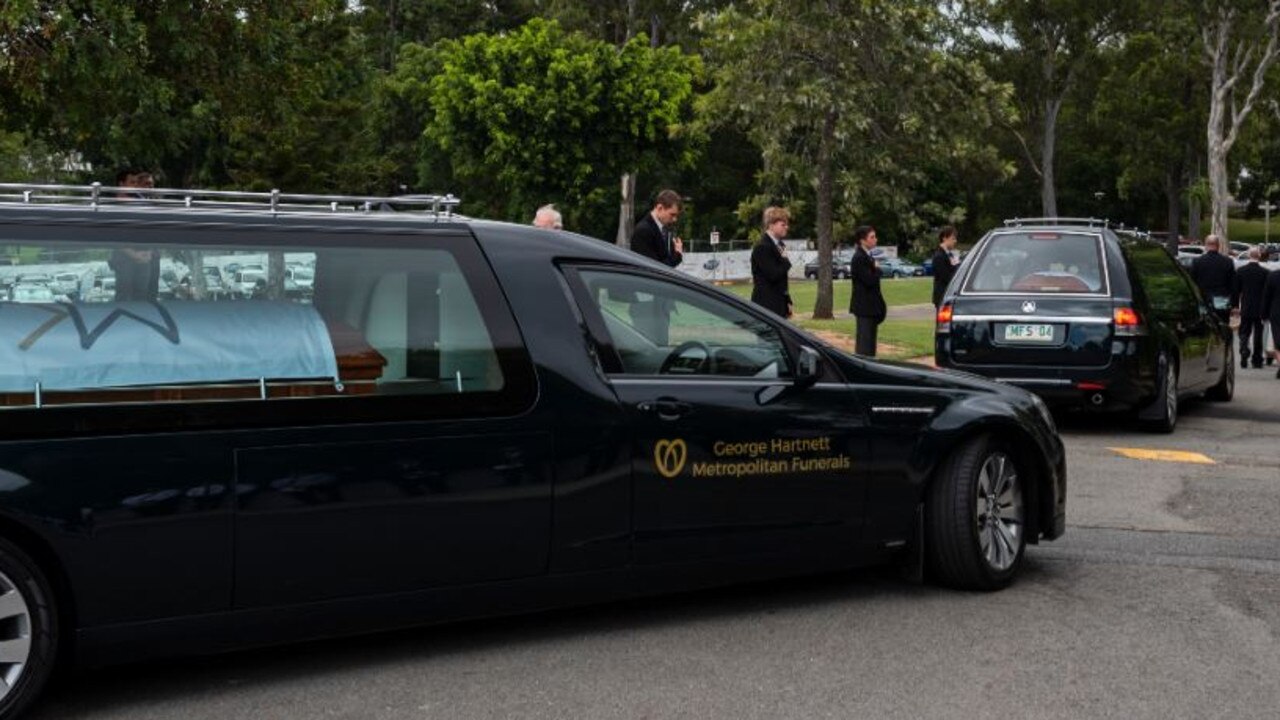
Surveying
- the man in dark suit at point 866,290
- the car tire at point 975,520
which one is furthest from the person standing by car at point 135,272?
the man in dark suit at point 866,290

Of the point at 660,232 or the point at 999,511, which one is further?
the point at 660,232

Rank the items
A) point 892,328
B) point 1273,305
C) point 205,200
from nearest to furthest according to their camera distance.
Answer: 1. point 205,200
2. point 1273,305
3. point 892,328

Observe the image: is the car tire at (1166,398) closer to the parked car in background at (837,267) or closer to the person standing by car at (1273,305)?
the person standing by car at (1273,305)

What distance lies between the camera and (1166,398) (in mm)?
11609

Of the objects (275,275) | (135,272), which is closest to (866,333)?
(275,275)

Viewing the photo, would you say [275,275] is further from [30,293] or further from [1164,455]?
[1164,455]

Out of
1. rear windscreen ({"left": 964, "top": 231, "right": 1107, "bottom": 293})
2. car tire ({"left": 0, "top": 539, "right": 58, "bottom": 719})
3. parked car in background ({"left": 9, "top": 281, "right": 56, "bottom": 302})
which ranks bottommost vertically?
car tire ({"left": 0, "top": 539, "right": 58, "bottom": 719})

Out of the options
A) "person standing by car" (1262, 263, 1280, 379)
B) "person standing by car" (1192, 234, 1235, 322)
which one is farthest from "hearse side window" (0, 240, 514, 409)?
"person standing by car" (1192, 234, 1235, 322)

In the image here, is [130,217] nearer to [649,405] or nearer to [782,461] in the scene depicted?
[649,405]

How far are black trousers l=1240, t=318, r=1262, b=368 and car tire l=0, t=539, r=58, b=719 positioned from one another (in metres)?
17.6

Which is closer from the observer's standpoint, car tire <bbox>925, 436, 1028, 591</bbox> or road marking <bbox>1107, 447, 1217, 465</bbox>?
car tire <bbox>925, 436, 1028, 591</bbox>

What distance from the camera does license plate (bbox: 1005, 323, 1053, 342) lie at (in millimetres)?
11359

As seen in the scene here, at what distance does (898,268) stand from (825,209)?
44985mm

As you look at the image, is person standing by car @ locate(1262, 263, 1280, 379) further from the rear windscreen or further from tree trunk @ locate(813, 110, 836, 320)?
tree trunk @ locate(813, 110, 836, 320)
